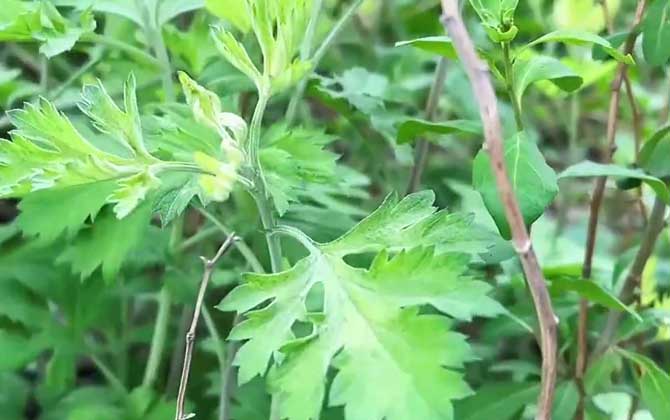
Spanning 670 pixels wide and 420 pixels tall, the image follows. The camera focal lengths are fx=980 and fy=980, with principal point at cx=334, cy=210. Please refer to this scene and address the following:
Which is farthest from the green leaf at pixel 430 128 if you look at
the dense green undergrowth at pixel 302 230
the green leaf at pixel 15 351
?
the green leaf at pixel 15 351

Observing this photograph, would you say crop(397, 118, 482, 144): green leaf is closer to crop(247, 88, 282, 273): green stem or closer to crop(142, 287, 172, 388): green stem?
crop(247, 88, 282, 273): green stem

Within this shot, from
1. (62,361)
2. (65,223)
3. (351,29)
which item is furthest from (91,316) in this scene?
(351,29)

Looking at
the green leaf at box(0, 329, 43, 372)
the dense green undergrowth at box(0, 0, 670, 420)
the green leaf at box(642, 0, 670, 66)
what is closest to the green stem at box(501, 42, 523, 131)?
the dense green undergrowth at box(0, 0, 670, 420)

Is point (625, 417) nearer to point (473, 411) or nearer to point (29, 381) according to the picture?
point (473, 411)

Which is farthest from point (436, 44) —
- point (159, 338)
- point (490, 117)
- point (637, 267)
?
point (159, 338)

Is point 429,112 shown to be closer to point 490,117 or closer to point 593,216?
point 593,216

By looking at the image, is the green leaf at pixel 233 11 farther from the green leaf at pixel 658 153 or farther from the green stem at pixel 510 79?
the green leaf at pixel 658 153
